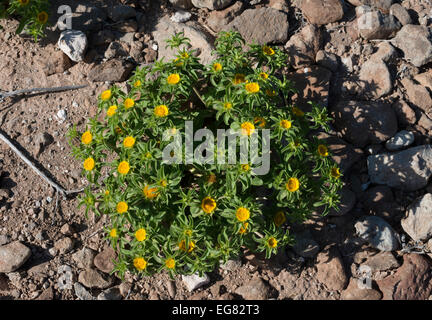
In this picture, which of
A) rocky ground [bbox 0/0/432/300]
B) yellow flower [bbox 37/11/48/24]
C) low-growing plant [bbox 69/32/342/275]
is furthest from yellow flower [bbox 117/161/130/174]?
yellow flower [bbox 37/11/48/24]

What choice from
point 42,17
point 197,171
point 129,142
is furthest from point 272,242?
point 42,17

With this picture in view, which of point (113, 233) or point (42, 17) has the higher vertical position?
point (42, 17)

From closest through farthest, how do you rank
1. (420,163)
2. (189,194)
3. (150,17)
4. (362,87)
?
(189,194) < (420,163) < (362,87) < (150,17)

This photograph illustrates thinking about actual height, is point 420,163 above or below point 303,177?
below

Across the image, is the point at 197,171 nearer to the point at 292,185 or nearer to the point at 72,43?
the point at 292,185

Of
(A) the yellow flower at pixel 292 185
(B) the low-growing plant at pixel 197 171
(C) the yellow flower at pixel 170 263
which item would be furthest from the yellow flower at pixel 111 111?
(A) the yellow flower at pixel 292 185

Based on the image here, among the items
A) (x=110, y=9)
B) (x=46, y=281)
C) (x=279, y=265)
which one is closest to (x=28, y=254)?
(x=46, y=281)

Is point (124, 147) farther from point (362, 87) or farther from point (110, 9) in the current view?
point (362, 87)
